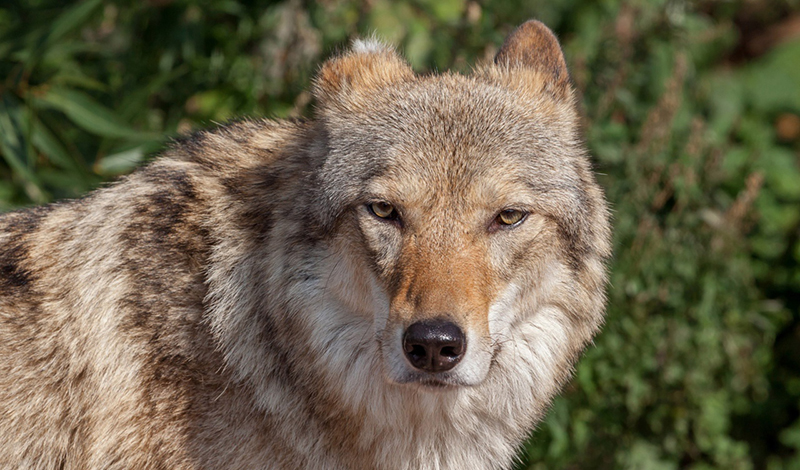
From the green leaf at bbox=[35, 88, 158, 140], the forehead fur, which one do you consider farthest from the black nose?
the green leaf at bbox=[35, 88, 158, 140]

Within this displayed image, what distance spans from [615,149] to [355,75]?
248 centimetres

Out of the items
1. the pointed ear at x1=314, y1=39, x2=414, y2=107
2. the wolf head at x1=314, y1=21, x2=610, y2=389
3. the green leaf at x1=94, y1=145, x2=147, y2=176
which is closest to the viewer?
the wolf head at x1=314, y1=21, x2=610, y2=389

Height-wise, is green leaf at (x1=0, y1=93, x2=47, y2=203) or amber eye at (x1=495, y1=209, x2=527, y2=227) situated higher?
green leaf at (x1=0, y1=93, x2=47, y2=203)

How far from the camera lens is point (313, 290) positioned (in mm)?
3256

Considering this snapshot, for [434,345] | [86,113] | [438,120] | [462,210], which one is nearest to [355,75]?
[438,120]

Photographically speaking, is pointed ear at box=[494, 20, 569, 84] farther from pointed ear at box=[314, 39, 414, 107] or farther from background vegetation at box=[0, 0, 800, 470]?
background vegetation at box=[0, 0, 800, 470]

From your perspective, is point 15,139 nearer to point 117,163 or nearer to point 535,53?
point 117,163

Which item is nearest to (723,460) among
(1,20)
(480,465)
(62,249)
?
(480,465)

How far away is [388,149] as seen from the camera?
10.6ft

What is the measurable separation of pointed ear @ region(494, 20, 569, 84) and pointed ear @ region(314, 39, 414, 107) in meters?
0.49

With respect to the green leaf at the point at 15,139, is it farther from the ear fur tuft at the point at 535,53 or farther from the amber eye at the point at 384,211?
the ear fur tuft at the point at 535,53

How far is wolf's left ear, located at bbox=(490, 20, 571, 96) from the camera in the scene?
3617mm

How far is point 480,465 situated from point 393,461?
402 mm

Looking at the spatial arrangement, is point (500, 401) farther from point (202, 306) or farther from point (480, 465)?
point (202, 306)
